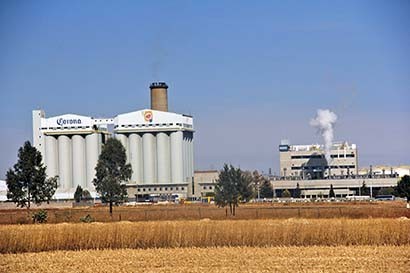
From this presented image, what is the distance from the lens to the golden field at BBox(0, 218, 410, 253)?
45.0 m

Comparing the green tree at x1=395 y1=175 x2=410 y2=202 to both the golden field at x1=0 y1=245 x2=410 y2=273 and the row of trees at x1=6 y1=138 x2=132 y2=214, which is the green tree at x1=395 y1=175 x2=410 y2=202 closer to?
the row of trees at x1=6 y1=138 x2=132 y2=214

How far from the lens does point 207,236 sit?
46156 mm

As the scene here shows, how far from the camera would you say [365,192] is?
196m

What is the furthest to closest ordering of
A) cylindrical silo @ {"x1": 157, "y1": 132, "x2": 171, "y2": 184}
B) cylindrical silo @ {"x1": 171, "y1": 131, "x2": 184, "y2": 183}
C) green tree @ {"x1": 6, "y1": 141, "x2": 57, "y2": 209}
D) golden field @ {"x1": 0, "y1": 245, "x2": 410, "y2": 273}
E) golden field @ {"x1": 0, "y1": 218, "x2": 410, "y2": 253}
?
cylindrical silo @ {"x1": 157, "y1": 132, "x2": 171, "y2": 184} < cylindrical silo @ {"x1": 171, "y1": 131, "x2": 184, "y2": 183} < green tree @ {"x1": 6, "y1": 141, "x2": 57, "y2": 209} < golden field @ {"x1": 0, "y1": 218, "x2": 410, "y2": 253} < golden field @ {"x1": 0, "y1": 245, "x2": 410, "y2": 273}

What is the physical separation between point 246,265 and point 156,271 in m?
3.97

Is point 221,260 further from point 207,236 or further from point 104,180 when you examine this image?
point 104,180

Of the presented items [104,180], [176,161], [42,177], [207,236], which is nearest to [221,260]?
[207,236]

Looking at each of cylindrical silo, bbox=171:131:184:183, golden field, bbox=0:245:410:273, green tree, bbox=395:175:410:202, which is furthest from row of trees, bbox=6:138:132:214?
cylindrical silo, bbox=171:131:184:183

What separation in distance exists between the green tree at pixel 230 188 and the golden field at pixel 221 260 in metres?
43.5

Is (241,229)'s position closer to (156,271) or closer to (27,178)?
(156,271)

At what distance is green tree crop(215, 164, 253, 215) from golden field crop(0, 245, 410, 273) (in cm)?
4351

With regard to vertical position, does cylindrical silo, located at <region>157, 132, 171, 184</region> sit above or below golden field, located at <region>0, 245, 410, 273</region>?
above

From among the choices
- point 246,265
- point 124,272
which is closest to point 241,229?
point 246,265

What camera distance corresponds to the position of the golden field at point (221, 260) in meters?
33.0
